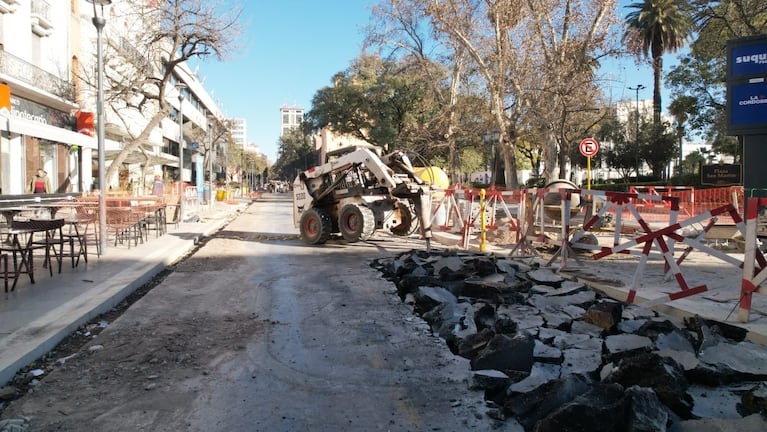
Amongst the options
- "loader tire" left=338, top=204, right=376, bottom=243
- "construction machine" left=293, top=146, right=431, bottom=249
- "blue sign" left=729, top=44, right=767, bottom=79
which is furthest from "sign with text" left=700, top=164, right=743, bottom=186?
"blue sign" left=729, top=44, right=767, bottom=79

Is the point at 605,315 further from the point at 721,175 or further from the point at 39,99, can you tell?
the point at 39,99

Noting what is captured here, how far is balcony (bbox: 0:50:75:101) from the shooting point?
2267cm

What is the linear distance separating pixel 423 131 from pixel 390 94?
407 inches

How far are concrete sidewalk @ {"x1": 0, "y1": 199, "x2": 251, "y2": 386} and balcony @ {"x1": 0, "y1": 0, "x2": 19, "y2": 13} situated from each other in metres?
15.9

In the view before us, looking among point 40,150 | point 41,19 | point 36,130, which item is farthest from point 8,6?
point 36,130

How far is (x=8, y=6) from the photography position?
22875 millimetres

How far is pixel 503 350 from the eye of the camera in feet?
15.1

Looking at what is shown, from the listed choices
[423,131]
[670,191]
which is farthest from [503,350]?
[423,131]

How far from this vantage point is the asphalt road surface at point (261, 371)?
3797 mm

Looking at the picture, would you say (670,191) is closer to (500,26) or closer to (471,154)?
(500,26)

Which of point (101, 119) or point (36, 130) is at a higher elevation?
point (36, 130)

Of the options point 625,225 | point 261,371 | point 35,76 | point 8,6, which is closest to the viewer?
point 261,371

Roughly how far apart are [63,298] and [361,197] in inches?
308

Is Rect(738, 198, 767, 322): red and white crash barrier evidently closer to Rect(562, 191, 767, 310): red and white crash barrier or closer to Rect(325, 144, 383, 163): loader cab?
Rect(562, 191, 767, 310): red and white crash barrier
